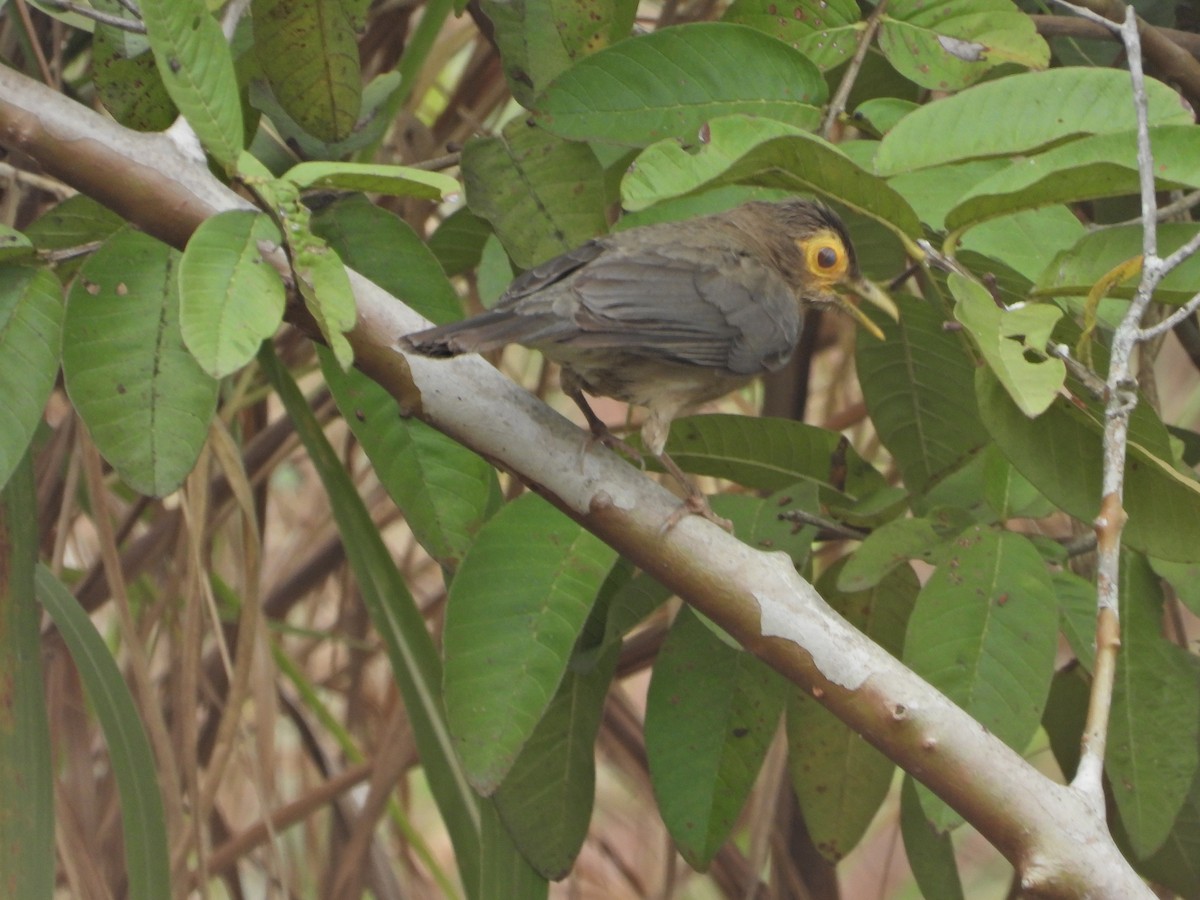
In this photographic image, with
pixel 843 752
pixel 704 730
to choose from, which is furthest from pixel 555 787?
pixel 843 752

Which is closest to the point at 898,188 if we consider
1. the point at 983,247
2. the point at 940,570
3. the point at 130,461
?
the point at 983,247

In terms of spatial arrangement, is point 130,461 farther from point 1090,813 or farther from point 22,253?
point 1090,813

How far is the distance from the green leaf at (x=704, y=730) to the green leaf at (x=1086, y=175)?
1072mm

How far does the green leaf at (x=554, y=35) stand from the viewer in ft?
9.07

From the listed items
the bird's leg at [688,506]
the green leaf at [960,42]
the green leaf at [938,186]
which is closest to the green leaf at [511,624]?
the bird's leg at [688,506]

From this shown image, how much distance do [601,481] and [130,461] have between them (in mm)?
753

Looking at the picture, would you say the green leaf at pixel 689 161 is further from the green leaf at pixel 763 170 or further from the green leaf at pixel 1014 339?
the green leaf at pixel 1014 339

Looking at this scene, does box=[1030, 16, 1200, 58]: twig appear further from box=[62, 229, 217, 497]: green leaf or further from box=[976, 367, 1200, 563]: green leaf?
box=[62, 229, 217, 497]: green leaf

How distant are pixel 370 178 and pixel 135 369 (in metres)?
0.61

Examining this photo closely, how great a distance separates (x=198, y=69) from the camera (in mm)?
1923

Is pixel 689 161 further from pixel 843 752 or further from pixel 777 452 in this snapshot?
pixel 843 752

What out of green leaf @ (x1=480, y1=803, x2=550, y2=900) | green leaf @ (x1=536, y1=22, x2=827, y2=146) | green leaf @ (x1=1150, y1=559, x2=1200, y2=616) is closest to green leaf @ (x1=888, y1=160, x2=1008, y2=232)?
green leaf @ (x1=536, y1=22, x2=827, y2=146)

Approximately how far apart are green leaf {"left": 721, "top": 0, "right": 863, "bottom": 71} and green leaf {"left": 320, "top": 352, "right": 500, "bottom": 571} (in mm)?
1038

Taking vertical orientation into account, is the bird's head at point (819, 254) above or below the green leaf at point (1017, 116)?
below
